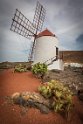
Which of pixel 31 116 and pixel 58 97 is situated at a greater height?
pixel 58 97

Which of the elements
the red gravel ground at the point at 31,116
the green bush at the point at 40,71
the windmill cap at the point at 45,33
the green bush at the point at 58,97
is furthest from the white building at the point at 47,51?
the green bush at the point at 58,97

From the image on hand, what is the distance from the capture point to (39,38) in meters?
10.8

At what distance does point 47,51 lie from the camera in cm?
1038

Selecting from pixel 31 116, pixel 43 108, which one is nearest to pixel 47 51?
pixel 43 108

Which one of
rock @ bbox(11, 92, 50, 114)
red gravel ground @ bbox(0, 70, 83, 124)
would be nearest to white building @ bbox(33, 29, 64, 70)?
red gravel ground @ bbox(0, 70, 83, 124)

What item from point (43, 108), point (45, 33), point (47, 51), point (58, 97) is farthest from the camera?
point (45, 33)

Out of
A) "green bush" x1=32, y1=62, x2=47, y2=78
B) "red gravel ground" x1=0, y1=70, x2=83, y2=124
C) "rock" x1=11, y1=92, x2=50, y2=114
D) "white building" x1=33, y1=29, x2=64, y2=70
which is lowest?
"red gravel ground" x1=0, y1=70, x2=83, y2=124

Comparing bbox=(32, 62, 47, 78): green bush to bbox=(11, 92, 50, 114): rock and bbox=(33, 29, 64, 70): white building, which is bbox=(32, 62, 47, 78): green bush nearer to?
bbox=(33, 29, 64, 70): white building

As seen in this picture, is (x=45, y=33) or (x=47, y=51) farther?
(x=45, y=33)

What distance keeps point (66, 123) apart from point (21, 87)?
2.22m

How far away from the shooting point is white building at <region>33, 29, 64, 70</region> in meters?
10.2

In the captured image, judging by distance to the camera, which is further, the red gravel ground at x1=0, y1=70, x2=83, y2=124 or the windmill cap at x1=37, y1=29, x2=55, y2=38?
the windmill cap at x1=37, y1=29, x2=55, y2=38

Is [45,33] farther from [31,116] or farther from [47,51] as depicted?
[31,116]

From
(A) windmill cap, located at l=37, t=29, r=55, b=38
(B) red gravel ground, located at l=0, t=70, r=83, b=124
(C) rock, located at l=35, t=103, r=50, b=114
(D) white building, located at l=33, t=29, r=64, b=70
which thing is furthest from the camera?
(A) windmill cap, located at l=37, t=29, r=55, b=38
